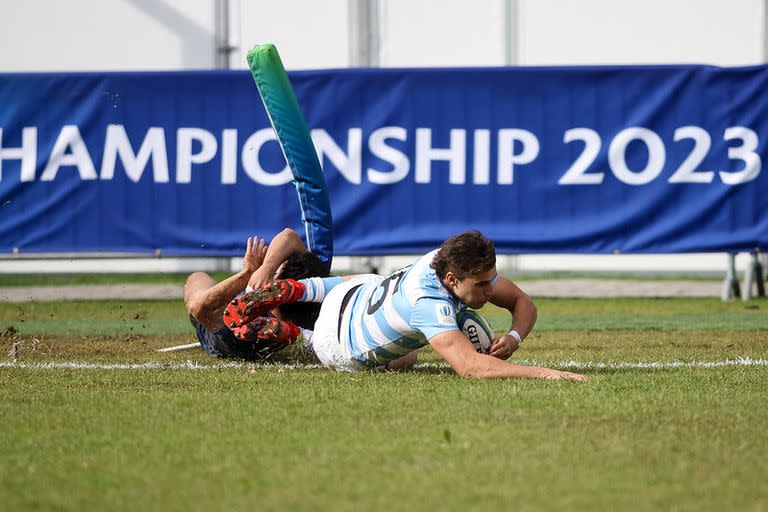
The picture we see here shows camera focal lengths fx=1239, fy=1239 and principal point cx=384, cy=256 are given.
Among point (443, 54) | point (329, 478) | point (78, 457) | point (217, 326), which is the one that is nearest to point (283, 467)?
point (329, 478)

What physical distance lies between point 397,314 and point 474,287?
0.45m

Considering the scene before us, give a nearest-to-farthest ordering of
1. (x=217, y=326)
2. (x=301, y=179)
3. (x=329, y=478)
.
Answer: (x=329, y=478) → (x=217, y=326) → (x=301, y=179)

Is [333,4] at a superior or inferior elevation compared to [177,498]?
superior

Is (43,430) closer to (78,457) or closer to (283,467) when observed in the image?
(78,457)

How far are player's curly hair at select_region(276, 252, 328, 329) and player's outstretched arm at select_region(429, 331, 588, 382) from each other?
152 cm

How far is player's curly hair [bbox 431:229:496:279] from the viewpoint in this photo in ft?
21.0

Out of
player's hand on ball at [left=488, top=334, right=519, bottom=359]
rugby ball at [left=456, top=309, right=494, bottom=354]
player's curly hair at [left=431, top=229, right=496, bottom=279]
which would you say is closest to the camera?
player's curly hair at [left=431, top=229, right=496, bottom=279]

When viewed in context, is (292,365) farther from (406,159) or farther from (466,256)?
(406,159)

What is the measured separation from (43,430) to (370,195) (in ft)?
24.6

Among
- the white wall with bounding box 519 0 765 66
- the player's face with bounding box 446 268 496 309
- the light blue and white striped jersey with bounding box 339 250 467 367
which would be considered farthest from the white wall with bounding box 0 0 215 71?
the player's face with bounding box 446 268 496 309

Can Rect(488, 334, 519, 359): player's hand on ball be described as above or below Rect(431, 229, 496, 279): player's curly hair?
below

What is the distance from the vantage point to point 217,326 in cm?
803

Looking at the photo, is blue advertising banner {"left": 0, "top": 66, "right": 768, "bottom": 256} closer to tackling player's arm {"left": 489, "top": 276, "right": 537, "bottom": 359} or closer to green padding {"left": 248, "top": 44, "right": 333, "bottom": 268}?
green padding {"left": 248, "top": 44, "right": 333, "bottom": 268}

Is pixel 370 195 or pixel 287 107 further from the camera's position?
pixel 370 195
